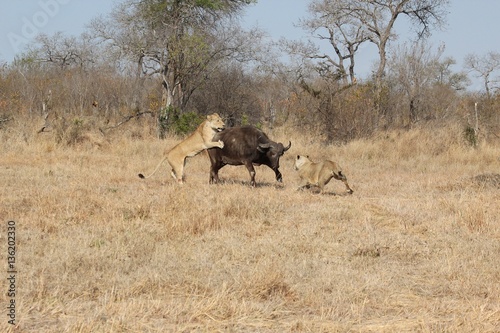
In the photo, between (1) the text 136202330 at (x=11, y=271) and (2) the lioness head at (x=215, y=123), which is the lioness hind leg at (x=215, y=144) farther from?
(1) the text 136202330 at (x=11, y=271)

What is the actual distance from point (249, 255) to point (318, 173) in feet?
15.1

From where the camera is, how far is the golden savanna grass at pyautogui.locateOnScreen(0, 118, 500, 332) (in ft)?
16.0

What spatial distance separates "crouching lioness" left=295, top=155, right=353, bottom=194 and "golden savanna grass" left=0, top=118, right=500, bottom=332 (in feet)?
1.03

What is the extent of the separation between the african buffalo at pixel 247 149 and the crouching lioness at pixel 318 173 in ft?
2.50

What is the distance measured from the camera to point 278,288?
550 cm

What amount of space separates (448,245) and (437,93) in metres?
22.8

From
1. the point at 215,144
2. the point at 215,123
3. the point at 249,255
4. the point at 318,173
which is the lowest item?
the point at 249,255

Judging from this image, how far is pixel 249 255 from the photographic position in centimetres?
672

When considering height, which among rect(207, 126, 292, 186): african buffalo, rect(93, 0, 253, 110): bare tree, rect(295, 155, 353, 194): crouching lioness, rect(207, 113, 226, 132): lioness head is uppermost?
rect(93, 0, 253, 110): bare tree

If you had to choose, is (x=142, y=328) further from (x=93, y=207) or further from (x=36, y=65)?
(x=36, y=65)

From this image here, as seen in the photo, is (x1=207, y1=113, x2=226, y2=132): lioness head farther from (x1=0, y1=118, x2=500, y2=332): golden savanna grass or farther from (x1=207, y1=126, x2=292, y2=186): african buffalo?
(x1=0, y1=118, x2=500, y2=332): golden savanna grass

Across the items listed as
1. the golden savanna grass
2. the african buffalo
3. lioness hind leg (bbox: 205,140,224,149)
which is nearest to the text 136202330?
the golden savanna grass

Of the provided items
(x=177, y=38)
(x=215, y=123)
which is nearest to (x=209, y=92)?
(x=177, y=38)

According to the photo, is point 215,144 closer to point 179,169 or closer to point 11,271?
point 179,169
